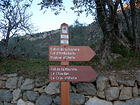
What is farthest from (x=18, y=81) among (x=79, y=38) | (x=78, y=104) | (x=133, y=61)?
(x=79, y=38)

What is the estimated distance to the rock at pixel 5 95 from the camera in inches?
223

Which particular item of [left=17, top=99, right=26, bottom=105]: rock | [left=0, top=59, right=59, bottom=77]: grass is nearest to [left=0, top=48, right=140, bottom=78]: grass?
[left=0, top=59, right=59, bottom=77]: grass

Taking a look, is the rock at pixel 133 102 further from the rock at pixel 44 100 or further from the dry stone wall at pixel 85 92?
the rock at pixel 44 100

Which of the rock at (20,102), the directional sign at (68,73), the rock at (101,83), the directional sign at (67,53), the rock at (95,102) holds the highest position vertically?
the directional sign at (67,53)

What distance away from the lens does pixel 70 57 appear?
401 cm

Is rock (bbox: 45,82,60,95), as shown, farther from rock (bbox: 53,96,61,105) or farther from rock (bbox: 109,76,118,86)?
rock (bbox: 109,76,118,86)

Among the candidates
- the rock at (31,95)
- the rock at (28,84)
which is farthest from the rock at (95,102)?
the rock at (28,84)

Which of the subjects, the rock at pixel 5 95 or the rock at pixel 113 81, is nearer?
the rock at pixel 113 81

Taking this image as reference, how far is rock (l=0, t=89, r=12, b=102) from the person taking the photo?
5652 millimetres

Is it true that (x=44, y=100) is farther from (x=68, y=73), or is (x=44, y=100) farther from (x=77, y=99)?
(x=68, y=73)

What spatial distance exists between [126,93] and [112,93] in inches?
15.3

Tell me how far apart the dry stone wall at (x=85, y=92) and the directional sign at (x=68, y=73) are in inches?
44.3

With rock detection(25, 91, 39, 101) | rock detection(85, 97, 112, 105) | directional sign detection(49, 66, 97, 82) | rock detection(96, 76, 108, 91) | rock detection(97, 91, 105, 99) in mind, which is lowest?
rock detection(85, 97, 112, 105)

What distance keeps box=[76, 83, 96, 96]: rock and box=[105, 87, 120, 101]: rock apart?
368 millimetres
